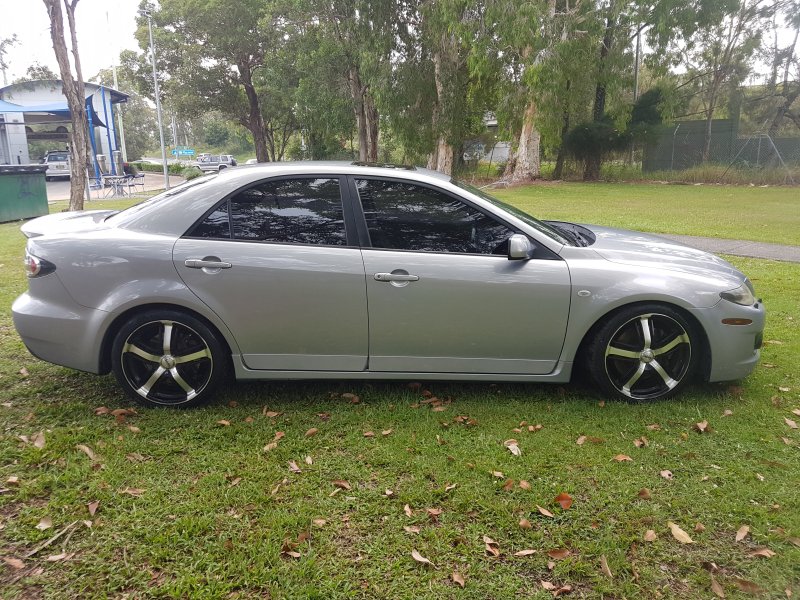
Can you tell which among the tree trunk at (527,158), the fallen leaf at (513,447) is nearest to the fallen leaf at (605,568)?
the fallen leaf at (513,447)

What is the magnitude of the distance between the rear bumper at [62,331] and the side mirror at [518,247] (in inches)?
101

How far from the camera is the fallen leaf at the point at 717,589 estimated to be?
8.04 feet

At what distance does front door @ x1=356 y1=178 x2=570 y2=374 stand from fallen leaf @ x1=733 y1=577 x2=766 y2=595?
1719 millimetres

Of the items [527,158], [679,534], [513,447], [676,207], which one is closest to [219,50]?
[527,158]

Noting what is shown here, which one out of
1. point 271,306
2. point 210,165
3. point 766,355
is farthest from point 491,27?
point 210,165

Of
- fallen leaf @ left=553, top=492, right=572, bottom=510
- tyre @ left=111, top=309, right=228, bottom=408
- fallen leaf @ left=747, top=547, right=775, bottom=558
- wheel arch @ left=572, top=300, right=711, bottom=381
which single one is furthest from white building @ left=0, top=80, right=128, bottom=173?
fallen leaf @ left=747, top=547, right=775, bottom=558

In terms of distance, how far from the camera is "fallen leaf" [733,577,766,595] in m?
2.47

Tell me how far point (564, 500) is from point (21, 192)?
16.3 m

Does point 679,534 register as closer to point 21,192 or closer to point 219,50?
point 21,192

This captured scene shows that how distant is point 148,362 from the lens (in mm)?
3906

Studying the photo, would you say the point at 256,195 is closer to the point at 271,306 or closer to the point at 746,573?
the point at 271,306

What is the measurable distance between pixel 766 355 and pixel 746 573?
2966mm

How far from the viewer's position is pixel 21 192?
15180 mm

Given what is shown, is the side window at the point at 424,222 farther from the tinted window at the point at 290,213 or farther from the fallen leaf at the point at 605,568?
the fallen leaf at the point at 605,568
